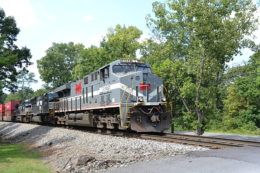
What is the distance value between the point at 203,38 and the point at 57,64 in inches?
2305

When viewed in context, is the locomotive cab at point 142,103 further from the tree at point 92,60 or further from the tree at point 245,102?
the tree at point 92,60

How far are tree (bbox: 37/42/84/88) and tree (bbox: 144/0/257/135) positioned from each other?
49.9 meters

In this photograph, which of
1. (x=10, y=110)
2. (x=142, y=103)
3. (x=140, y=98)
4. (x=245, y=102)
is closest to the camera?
(x=142, y=103)

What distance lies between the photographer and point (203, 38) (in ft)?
47.3

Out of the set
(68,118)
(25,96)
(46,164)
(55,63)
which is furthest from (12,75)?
(25,96)

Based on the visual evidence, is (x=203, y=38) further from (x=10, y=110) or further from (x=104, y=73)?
(x=10, y=110)

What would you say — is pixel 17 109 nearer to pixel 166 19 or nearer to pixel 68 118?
pixel 68 118

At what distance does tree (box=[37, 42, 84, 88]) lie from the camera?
66375mm

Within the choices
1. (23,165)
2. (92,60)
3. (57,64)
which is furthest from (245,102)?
(57,64)

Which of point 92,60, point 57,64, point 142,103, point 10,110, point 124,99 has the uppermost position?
point 57,64

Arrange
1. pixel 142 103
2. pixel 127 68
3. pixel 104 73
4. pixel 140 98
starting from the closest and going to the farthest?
pixel 142 103 < pixel 140 98 < pixel 127 68 < pixel 104 73

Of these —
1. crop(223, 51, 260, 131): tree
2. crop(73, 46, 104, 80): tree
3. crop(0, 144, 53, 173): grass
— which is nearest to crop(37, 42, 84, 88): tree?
crop(73, 46, 104, 80): tree

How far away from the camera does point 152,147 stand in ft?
30.2

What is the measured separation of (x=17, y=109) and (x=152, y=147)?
124ft
